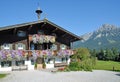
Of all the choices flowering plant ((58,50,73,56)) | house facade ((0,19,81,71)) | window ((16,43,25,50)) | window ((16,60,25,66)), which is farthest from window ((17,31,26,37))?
flowering plant ((58,50,73,56))

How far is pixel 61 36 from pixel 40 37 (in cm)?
582

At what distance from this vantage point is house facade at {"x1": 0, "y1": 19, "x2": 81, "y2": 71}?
3666cm

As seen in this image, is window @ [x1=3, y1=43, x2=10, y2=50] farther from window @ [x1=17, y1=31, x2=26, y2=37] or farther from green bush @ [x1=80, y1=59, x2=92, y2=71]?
green bush @ [x1=80, y1=59, x2=92, y2=71]

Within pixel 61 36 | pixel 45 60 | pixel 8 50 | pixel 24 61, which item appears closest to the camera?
pixel 8 50

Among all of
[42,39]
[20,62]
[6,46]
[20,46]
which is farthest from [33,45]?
[6,46]

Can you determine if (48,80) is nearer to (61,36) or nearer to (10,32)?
(10,32)

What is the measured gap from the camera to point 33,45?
40344mm

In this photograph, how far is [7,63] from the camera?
36969 mm

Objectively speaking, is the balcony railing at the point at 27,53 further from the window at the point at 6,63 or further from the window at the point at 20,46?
the window at the point at 20,46

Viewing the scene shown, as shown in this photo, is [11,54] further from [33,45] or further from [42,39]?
[42,39]

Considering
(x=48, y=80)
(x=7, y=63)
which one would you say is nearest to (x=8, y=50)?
(x=7, y=63)

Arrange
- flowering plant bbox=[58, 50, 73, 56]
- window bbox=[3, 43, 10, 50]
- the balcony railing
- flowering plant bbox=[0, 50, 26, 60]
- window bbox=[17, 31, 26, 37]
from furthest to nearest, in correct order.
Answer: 1. flowering plant bbox=[58, 50, 73, 56]
2. window bbox=[17, 31, 26, 37]
3. window bbox=[3, 43, 10, 50]
4. the balcony railing
5. flowering plant bbox=[0, 50, 26, 60]

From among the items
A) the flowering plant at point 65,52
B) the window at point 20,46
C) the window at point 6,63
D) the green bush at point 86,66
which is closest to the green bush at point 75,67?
the green bush at point 86,66

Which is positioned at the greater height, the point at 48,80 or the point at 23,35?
the point at 23,35
